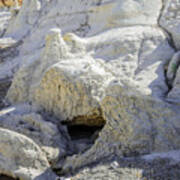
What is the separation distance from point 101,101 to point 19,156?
93cm

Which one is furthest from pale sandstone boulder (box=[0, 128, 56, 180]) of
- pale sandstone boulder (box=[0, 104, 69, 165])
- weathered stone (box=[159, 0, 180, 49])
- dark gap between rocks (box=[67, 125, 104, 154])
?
weathered stone (box=[159, 0, 180, 49])

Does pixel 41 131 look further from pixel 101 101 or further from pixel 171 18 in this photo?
pixel 171 18

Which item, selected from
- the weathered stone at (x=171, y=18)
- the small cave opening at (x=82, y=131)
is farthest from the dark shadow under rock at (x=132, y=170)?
the weathered stone at (x=171, y=18)

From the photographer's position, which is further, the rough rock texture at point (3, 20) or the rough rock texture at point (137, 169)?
the rough rock texture at point (3, 20)

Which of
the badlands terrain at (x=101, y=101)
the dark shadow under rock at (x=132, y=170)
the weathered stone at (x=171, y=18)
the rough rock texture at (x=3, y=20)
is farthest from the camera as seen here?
the rough rock texture at (x=3, y=20)

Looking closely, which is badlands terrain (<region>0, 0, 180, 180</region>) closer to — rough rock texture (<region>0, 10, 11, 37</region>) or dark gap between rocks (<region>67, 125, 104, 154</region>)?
dark gap between rocks (<region>67, 125, 104, 154</region>)

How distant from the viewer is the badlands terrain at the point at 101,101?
9.37 feet

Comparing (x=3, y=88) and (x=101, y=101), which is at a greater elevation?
(x=101, y=101)

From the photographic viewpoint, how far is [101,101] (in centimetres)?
323

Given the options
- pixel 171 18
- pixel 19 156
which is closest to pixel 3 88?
pixel 19 156

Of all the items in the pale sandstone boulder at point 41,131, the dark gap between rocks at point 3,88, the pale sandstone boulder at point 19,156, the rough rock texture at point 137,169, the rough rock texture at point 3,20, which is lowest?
the rough rock texture at point 3,20

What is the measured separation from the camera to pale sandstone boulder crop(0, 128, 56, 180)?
313 centimetres

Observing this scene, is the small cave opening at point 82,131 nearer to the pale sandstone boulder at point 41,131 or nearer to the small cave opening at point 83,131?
→ the small cave opening at point 83,131

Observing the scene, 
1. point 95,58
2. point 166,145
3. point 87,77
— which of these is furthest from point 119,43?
point 166,145
